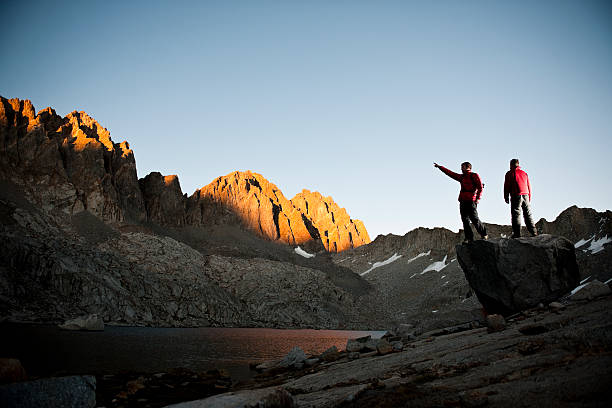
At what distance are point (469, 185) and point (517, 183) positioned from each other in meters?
2.30

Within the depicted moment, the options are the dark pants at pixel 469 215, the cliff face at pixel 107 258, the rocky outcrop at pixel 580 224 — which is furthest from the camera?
the rocky outcrop at pixel 580 224

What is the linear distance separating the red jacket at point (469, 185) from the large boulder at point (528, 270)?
277 centimetres

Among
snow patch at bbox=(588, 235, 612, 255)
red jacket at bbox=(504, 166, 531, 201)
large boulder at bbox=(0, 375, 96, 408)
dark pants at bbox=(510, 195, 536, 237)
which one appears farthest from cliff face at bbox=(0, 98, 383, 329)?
red jacket at bbox=(504, 166, 531, 201)

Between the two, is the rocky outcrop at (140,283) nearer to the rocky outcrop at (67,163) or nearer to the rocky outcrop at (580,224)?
the rocky outcrop at (67,163)

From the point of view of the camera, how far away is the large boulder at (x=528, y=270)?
2003 cm

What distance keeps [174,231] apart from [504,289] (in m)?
190

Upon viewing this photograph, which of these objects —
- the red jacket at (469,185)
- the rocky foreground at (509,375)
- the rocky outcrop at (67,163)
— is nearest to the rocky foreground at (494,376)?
the rocky foreground at (509,375)

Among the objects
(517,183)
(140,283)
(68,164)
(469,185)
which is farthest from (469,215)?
(68,164)

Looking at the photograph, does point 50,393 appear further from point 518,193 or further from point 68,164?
point 68,164

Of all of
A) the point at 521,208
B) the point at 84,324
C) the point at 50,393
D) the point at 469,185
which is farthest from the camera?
the point at 84,324

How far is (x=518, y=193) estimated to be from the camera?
20172mm

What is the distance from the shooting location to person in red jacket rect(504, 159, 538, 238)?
66.4 feet

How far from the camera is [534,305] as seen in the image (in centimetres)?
2011

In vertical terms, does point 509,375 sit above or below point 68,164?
below
